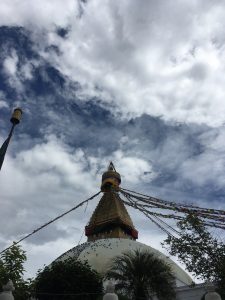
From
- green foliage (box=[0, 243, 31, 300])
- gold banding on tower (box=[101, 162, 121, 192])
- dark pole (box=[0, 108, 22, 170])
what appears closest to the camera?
dark pole (box=[0, 108, 22, 170])

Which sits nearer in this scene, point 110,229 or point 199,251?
point 199,251

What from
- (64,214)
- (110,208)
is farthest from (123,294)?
(110,208)

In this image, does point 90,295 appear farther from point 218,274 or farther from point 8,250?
point 218,274

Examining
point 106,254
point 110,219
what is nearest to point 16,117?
point 106,254

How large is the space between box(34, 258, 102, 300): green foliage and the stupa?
24.4ft

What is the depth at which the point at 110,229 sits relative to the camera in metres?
38.6

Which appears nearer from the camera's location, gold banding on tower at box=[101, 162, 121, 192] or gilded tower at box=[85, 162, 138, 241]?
gold banding on tower at box=[101, 162, 121, 192]

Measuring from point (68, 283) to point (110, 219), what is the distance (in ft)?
57.3

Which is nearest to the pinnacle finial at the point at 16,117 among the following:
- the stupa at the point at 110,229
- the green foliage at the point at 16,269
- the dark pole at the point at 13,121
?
the dark pole at the point at 13,121

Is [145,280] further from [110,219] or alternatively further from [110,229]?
[110,229]

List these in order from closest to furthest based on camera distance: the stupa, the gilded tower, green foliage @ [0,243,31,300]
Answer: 1. green foliage @ [0,243,31,300]
2. the stupa
3. the gilded tower

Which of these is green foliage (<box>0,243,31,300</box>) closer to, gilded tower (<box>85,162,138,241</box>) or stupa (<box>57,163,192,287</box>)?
stupa (<box>57,163,192,287</box>)

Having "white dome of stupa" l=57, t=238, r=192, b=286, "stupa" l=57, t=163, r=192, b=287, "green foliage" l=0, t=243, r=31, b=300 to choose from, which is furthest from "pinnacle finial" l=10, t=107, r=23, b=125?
"stupa" l=57, t=163, r=192, b=287

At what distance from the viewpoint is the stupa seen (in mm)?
30566
